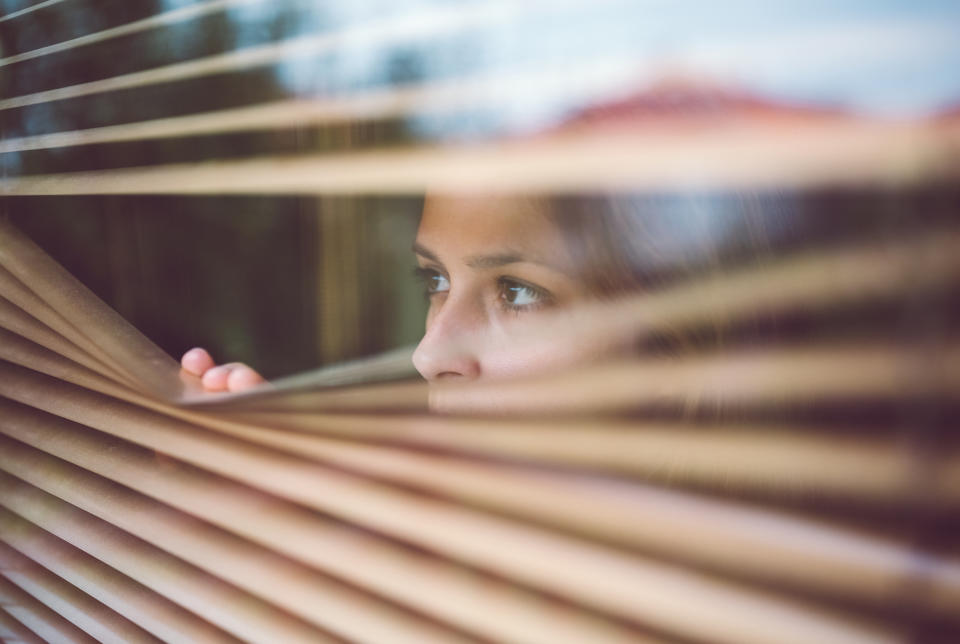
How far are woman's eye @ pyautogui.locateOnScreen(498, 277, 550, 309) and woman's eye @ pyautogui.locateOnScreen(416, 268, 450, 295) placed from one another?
353mm

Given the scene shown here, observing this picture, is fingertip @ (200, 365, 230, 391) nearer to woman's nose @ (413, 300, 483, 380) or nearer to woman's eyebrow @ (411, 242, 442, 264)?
woman's nose @ (413, 300, 483, 380)

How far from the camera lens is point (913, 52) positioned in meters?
0.45

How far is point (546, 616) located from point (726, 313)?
0.33 m

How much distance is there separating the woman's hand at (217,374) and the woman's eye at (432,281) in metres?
0.48

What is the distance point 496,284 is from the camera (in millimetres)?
1250

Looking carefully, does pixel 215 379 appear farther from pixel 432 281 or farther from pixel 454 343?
pixel 432 281

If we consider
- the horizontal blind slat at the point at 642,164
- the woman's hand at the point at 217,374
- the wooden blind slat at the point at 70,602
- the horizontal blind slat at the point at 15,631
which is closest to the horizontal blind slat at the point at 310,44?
the horizontal blind slat at the point at 642,164

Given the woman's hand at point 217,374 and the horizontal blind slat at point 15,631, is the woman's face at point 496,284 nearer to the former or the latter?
the woman's hand at point 217,374

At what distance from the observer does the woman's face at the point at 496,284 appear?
1163 mm

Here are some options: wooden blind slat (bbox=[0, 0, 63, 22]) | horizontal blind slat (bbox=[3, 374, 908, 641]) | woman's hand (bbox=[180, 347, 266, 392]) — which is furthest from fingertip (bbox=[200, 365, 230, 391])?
wooden blind slat (bbox=[0, 0, 63, 22])

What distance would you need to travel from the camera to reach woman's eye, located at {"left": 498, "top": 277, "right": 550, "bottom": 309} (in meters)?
1.21

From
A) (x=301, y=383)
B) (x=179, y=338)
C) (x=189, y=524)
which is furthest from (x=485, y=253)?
(x=179, y=338)

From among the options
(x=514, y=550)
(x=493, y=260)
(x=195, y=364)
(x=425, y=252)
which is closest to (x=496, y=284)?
(x=493, y=260)

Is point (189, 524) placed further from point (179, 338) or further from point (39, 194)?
point (179, 338)
